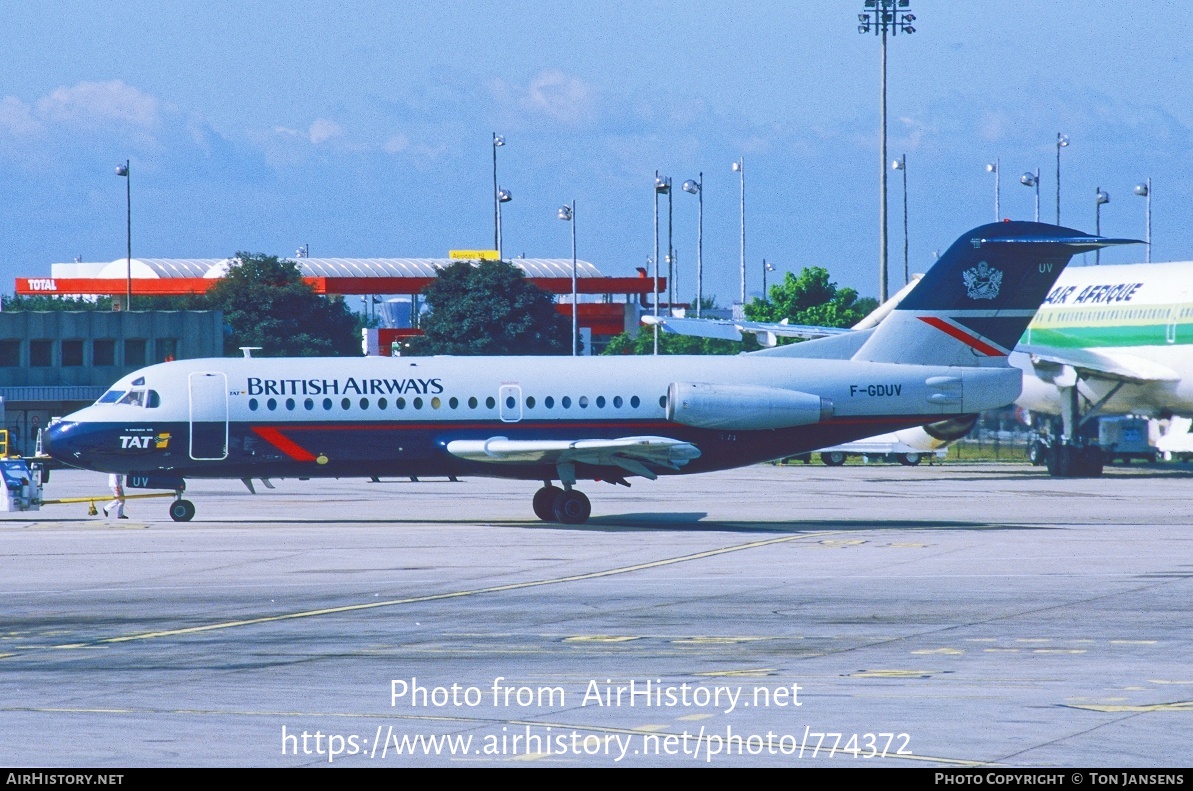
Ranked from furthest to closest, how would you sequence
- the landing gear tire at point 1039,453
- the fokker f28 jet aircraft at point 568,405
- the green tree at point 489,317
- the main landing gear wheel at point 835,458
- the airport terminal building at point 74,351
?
1. the green tree at point 489,317
2. the airport terminal building at point 74,351
3. the main landing gear wheel at point 835,458
4. the landing gear tire at point 1039,453
5. the fokker f28 jet aircraft at point 568,405

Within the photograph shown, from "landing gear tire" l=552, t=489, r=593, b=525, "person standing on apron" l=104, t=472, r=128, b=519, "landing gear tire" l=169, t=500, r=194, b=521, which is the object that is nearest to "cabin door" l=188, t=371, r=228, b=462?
"landing gear tire" l=169, t=500, r=194, b=521

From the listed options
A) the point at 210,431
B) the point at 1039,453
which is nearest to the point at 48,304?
the point at 1039,453

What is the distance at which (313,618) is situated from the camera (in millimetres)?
20047

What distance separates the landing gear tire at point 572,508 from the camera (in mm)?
34375

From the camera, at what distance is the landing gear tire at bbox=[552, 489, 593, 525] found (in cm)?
3438

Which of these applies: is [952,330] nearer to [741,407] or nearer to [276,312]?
[741,407]

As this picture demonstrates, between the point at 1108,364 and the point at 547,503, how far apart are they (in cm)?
2613

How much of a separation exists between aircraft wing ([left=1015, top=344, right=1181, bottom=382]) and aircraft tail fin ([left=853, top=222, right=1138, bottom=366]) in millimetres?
18440

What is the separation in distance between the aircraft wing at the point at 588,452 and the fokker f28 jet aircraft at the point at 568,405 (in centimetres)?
4

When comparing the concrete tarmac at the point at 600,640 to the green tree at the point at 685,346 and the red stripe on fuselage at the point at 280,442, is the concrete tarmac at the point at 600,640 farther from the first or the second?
the green tree at the point at 685,346

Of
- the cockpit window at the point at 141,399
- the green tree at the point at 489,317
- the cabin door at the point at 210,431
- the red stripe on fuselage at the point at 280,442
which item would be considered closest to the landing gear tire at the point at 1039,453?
the red stripe on fuselage at the point at 280,442

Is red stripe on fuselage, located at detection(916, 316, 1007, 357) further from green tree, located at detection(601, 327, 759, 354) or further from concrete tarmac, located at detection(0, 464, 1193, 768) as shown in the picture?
green tree, located at detection(601, 327, 759, 354)

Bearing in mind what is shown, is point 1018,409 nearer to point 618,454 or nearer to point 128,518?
point 618,454
